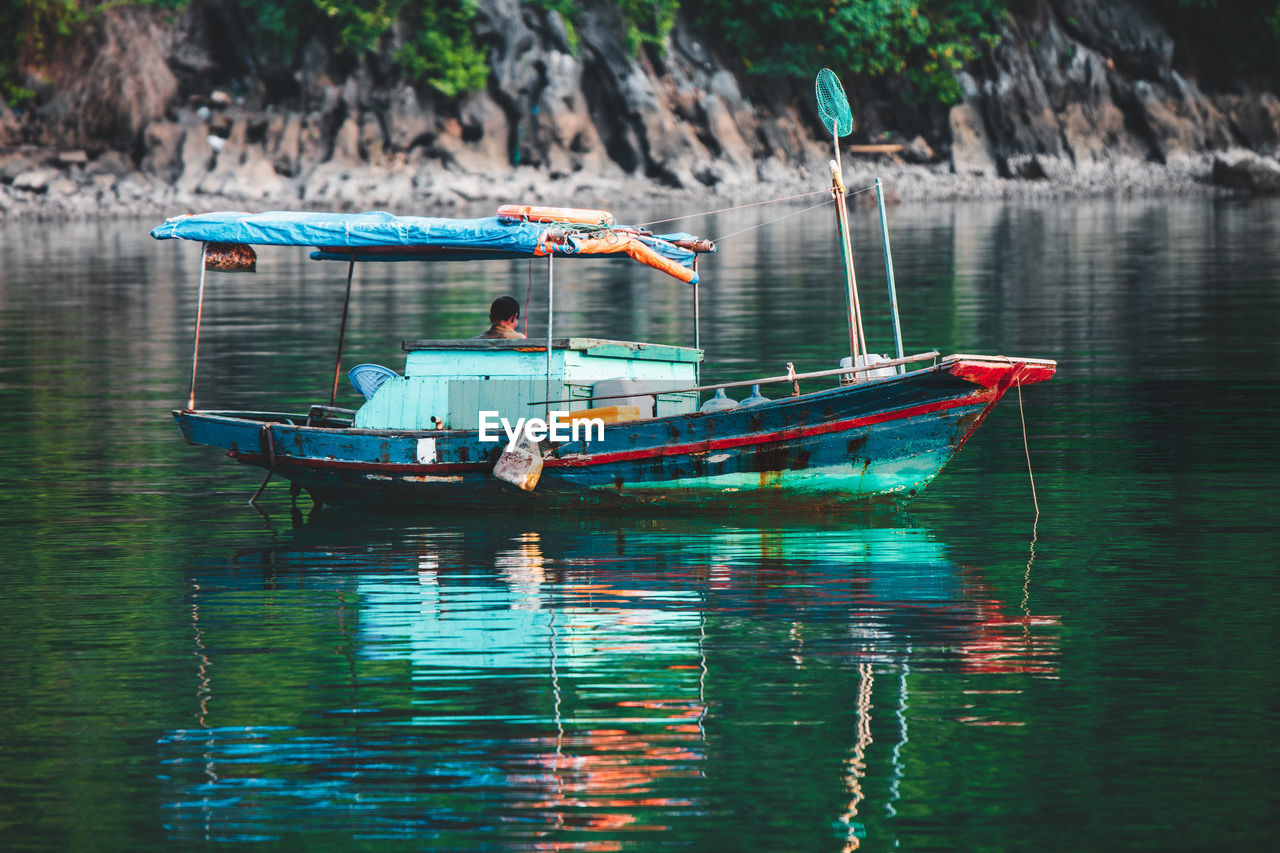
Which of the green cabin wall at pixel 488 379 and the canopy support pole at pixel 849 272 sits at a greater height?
the canopy support pole at pixel 849 272

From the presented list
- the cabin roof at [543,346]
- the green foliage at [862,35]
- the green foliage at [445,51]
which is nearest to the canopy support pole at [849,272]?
the cabin roof at [543,346]

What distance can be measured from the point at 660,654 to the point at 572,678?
2.05 feet

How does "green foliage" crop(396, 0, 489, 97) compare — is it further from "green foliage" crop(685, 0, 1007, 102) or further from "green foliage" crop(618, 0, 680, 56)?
"green foliage" crop(685, 0, 1007, 102)

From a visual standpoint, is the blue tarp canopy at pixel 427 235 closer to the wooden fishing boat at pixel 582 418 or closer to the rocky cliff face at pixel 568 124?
the wooden fishing boat at pixel 582 418

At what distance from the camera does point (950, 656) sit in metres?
9.31

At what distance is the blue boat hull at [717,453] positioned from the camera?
1258cm

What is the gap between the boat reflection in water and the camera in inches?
287

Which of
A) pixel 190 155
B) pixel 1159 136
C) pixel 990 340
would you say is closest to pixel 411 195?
pixel 190 155

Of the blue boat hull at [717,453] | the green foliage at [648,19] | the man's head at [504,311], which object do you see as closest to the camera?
the blue boat hull at [717,453]

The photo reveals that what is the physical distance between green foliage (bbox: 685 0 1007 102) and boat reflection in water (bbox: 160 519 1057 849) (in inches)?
2020

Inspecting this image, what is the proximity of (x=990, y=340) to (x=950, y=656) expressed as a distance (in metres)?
14.3

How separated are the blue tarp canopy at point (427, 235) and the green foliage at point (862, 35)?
49305 mm

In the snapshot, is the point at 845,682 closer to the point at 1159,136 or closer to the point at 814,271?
the point at 814,271

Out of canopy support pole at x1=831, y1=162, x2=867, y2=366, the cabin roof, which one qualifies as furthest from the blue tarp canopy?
canopy support pole at x1=831, y1=162, x2=867, y2=366
